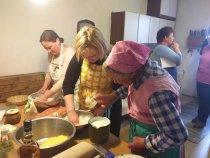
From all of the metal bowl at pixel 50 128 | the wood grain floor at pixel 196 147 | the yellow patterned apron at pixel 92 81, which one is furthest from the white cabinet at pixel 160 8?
the metal bowl at pixel 50 128

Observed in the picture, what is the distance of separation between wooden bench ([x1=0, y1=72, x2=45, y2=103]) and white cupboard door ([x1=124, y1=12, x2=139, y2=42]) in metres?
1.34

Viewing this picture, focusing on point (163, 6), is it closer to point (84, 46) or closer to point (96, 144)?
point (84, 46)

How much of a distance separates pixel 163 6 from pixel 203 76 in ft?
4.99

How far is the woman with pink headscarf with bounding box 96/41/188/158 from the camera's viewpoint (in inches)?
28.6

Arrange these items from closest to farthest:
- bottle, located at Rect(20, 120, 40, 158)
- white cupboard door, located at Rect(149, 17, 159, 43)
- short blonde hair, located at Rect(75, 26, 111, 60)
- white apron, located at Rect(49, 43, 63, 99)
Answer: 1. bottle, located at Rect(20, 120, 40, 158)
2. short blonde hair, located at Rect(75, 26, 111, 60)
3. white apron, located at Rect(49, 43, 63, 99)
4. white cupboard door, located at Rect(149, 17, 159, 43)

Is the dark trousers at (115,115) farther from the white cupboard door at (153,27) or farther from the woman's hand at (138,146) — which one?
the white cupboard door at (153,27)

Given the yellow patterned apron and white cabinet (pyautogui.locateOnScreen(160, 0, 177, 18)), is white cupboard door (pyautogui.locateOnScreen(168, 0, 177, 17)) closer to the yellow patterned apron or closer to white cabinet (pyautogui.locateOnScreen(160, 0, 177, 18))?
white cabinet (pyautogui.locateOnScreen(160, 0, 177, 18))

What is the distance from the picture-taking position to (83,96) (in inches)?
50.1

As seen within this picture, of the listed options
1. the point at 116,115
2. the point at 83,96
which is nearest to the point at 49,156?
the point at 83,96

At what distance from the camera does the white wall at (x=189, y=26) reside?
367cm

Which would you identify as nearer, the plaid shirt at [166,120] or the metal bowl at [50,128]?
the plaid shirt at [166,120]

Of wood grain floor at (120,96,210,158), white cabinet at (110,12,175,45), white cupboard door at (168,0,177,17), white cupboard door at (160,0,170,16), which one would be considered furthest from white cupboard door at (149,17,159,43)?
wood grain floor at (120,96,210,158)

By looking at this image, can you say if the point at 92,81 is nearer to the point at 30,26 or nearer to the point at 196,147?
the point at 30,26

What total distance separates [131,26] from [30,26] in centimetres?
143
